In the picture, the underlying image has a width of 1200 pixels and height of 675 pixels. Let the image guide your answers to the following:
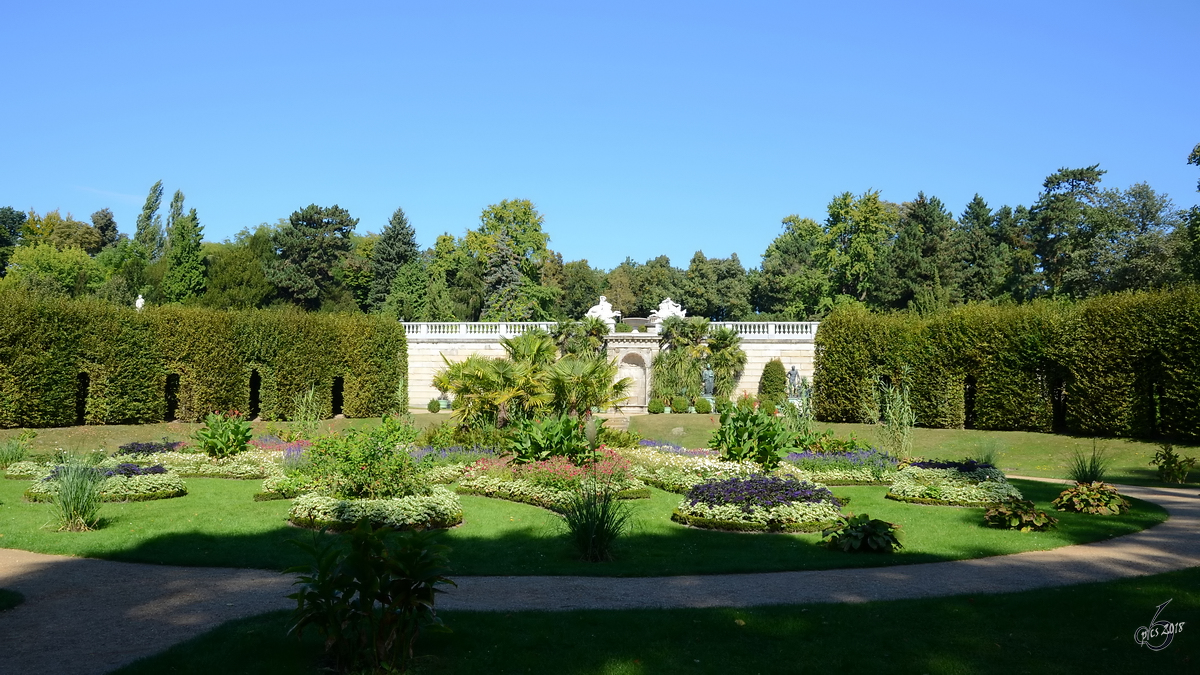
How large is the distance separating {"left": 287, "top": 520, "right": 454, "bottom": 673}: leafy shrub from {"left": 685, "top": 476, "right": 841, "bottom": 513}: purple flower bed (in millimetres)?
7695

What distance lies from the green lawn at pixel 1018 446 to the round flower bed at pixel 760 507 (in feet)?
34.6

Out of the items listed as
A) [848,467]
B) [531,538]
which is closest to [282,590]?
[531,538]

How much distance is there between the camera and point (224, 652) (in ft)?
22.7

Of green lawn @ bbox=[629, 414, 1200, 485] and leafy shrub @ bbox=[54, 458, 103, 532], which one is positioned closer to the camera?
leafy shrub @ bbox=[54, 458, 103, 532]

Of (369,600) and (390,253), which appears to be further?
(390,253)

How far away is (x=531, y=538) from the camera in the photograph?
12.4m

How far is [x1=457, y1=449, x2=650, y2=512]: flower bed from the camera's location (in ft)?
50.5

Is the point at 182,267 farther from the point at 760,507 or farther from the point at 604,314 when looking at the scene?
the point at 760,507

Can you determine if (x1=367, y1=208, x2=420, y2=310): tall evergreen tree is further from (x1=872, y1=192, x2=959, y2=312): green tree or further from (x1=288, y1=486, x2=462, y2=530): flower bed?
(x1=288, y1=486, x2=462, y2=530): flower bed

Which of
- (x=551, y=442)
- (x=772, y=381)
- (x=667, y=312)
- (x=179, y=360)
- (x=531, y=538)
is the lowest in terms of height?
(x=531, y=538)

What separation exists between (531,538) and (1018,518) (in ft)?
24.4

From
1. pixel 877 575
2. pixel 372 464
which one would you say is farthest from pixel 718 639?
pixel 372 464

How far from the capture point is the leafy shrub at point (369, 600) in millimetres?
6461

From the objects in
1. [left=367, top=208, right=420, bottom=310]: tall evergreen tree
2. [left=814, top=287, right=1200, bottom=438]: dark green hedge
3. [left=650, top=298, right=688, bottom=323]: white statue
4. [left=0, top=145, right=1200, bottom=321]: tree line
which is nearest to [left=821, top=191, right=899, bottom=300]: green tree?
[left=0, top=145, right=1200, bottom=321]: tree line
